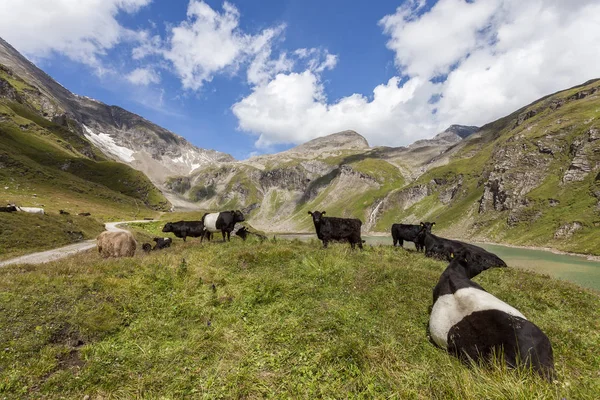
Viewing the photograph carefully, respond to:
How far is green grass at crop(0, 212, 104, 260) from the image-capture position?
25797 mm

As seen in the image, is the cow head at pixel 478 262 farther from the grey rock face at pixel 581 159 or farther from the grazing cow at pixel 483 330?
the grey rock face at pixel 581 159

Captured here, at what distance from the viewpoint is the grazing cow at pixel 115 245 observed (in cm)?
1798

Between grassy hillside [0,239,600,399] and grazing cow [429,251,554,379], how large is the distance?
0.41 meters

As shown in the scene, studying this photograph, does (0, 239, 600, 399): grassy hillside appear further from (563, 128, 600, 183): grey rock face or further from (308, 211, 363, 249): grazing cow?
(563, 128, 600, 183): grey rock face

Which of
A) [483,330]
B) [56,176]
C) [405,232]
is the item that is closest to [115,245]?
[483,330]

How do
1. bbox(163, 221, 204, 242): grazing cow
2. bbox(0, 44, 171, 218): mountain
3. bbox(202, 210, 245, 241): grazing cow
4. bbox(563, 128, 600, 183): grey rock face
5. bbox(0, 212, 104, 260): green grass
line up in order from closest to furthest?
bbox(202, 210, 245, 241): grazing cow < bbox(0, 212, 104, 260): green grass < bbox(163, 221, 204, 242): grazing cow < bbox(0, 44, 171, 218): mountain < bbox(563, 128, 600, 183): grey rock face

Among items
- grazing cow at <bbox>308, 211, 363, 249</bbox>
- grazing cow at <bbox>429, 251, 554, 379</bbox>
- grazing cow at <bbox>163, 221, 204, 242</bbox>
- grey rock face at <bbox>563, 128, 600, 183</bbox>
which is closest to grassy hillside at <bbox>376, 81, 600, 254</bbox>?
grey rock face at <bbox>563, 128, 600, 183</bbox>

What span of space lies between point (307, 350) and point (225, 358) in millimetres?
1969

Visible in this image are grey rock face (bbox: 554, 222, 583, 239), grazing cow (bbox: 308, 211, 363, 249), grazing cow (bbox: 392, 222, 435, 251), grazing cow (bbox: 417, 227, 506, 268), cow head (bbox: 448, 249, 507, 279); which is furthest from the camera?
grey rock face (bbox: 554, 222, 583, 239)

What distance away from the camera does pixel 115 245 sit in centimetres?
1808

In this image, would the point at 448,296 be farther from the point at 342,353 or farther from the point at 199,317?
the point at 199,317

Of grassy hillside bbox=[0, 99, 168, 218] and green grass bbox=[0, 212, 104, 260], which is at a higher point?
grassy hillside bbox=[0, 99, 168, 218]

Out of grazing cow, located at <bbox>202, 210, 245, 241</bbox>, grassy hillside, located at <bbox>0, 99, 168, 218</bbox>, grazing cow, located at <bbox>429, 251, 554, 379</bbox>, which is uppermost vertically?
grassy hillside, located at <bbox>0, 99, 168, 218</bbox>

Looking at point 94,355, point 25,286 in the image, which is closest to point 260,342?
point 94,355
